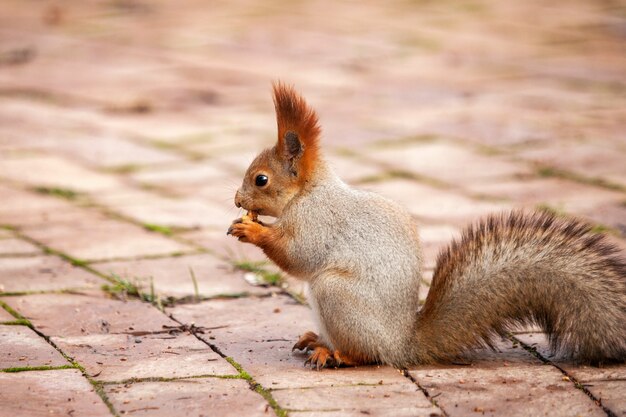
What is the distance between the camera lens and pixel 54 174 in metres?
6.96

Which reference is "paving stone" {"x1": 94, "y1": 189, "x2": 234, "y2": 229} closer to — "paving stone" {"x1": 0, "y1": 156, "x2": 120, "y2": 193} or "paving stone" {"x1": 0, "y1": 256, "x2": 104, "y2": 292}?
"paving stone" {"x1": 0, "y1": 156, "x2": 120, "y2": 193}

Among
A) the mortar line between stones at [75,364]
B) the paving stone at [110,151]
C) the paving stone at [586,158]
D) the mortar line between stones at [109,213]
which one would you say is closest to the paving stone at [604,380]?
the mortar line between stones at [75,364]

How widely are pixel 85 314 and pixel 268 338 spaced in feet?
2.53

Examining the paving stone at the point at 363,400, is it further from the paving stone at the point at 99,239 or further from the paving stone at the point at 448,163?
the paving stone at the point at 448,163

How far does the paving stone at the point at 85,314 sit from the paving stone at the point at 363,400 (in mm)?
979

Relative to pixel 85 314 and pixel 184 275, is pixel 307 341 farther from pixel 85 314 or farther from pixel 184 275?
pixel 184 275

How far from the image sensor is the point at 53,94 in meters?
9.30

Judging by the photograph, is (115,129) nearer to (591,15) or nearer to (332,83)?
(332,83)

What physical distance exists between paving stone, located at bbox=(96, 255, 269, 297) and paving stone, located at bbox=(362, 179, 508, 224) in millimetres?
1028

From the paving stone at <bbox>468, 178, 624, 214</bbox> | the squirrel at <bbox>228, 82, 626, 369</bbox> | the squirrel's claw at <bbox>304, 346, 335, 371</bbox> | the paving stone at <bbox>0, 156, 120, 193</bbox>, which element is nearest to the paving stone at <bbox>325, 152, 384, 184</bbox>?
the paving stone at <bbox>468, 178, 624, 214</bbox>

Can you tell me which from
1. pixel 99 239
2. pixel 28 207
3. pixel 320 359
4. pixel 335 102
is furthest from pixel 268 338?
pixel 335 102

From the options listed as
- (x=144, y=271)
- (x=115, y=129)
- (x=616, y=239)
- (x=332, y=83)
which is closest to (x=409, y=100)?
(x=332, y=83)

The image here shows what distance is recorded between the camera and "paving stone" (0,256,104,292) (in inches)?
189

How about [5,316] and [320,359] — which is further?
[5,316]
